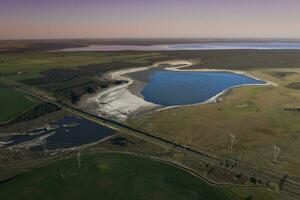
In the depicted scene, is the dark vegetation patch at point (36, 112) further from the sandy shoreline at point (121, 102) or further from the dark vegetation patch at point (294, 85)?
the dark vegetation patch at point (294, 85)

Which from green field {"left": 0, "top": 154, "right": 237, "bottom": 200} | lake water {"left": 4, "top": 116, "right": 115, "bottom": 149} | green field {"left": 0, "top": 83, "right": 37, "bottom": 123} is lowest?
green field {"left": 0, "top": 154, "right": 237, "bottom": 200}

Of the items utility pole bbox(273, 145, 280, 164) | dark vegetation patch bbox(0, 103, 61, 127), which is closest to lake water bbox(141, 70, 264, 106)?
dark vegetation patch bbox(0, 103, 61, 127)

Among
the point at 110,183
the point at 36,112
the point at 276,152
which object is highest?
the point at 36,112

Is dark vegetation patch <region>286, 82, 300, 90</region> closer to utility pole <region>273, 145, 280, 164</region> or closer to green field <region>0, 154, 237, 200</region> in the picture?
utility pole <region>273, 145, 280, 164</region>

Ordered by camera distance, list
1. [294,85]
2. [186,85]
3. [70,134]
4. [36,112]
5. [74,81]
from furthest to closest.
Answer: [74,81]
[186,85]
[294,85]
[36,112]
[70,134]

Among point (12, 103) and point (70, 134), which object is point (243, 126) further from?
point (12, 103)

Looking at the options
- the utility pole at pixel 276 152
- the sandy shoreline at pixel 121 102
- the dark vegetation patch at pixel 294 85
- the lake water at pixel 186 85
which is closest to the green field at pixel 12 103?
the sandy shoreline at pixel 121 102

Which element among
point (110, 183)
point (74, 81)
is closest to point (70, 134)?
point (110, 183)
